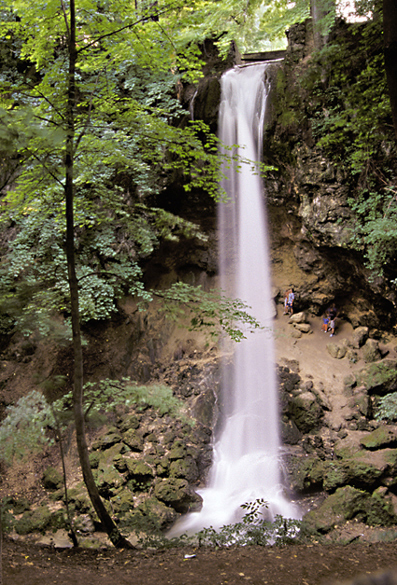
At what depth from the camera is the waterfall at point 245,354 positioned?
7680mm

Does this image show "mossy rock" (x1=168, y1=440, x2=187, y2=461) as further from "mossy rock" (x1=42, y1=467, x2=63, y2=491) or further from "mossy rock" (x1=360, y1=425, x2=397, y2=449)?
"mossy rock" (x1=360, y1=425, x2=397, y2=449)

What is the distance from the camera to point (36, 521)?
6441 mm


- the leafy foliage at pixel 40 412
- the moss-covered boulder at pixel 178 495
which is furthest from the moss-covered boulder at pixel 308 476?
the leafy foliage at pixel 40 412

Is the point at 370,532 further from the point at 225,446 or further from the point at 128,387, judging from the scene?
the point at 128,387

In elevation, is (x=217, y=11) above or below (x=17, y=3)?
above

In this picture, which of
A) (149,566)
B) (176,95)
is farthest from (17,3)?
(176,95)

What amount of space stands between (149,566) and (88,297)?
14.5 ft

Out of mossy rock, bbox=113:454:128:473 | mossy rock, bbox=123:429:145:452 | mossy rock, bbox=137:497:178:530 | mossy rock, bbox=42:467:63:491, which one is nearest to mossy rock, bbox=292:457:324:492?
mossy rock, bbox=137:497:178:530

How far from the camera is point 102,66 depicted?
4363mm

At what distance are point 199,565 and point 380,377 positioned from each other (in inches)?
275

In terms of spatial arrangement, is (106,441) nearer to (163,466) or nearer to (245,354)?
(163,466)

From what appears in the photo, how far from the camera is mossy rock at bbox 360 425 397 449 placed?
7.70 m

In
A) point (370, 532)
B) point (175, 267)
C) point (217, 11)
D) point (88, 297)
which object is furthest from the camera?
Result: point (175, 267)

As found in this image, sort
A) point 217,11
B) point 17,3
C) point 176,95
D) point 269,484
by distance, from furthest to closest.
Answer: point 176,95 → point 217,11 → point 269,484 → point 17,3
